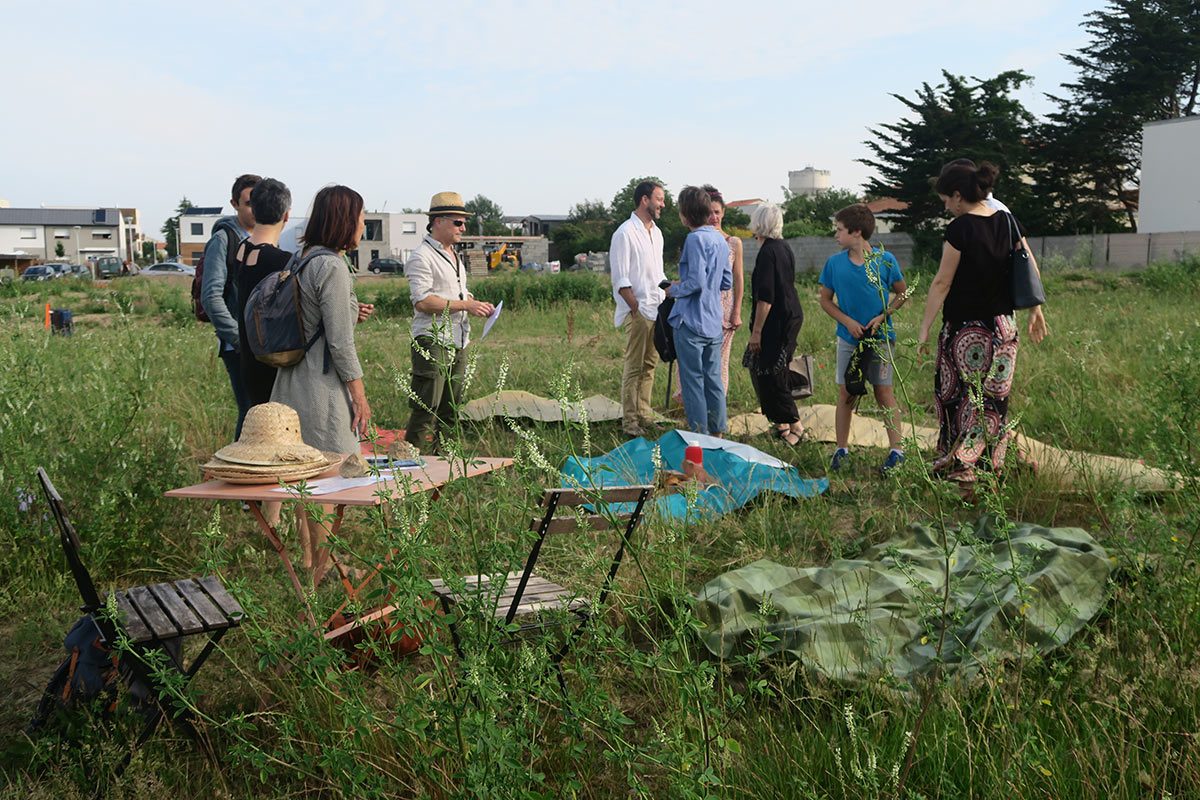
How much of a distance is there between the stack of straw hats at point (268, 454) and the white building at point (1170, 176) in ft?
131

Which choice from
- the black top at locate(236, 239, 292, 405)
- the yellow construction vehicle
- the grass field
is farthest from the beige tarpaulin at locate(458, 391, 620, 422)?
the yellow construction vehicle

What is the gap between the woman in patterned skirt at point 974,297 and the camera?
17.5 ft

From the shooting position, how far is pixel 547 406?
8.80m

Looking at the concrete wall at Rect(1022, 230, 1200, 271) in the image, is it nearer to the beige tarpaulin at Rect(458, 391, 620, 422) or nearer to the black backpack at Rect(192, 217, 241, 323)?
the beige tarpaulin at Rect(458, 391, 620, 422)

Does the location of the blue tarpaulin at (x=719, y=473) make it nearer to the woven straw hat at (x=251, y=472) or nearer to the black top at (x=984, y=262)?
the black top at (x=984, y=262)

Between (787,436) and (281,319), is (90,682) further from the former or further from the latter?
(787,436)

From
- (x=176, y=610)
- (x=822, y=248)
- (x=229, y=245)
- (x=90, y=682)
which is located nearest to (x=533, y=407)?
(x=229, y=245)

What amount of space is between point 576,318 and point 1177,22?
33630 mm

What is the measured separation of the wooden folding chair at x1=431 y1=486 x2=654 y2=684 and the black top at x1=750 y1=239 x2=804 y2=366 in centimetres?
403

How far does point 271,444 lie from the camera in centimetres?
392

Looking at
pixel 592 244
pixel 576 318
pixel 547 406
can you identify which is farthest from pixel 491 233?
pixel 547 406

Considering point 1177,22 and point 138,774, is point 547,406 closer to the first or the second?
point 138,774

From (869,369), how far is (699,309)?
125cm

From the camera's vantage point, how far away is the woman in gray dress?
14.5 feet
